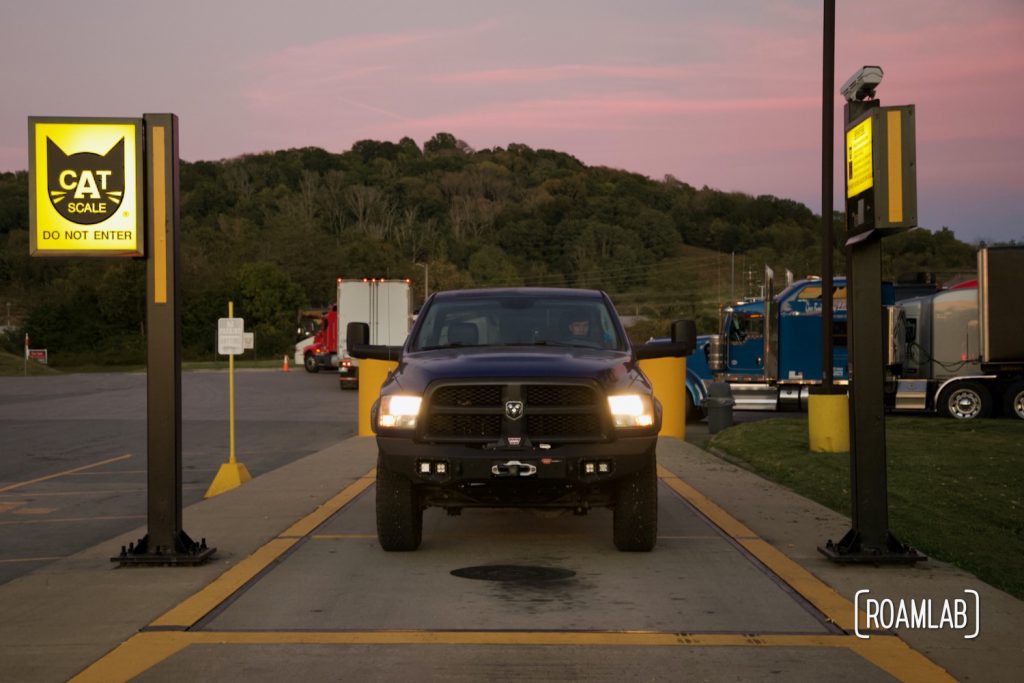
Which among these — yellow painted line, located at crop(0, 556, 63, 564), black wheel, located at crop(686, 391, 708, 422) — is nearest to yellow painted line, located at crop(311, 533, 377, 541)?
yellow painted line, located at crop(0, 556, 63, 564)

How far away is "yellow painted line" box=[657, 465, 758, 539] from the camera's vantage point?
398 inches

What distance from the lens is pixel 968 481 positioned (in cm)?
1406

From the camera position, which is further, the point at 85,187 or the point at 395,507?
the point at 395,507

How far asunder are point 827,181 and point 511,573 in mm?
13929

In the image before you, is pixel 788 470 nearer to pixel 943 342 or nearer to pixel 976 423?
pixel 976 423

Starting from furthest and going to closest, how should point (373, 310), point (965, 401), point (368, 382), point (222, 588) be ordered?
1. point (373, 310)
2. point (965, 401)
3. point (368, 382)
4. point (222, 588)

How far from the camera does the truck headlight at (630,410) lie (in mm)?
8547

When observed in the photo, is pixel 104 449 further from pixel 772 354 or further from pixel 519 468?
pixel 772 354

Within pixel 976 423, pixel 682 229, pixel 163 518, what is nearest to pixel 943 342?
pixel 976 423

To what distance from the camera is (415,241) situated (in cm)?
13962

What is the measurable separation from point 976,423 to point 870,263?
49.3 feet

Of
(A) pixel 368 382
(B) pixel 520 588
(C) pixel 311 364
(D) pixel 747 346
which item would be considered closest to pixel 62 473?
(A) pixel 368 382

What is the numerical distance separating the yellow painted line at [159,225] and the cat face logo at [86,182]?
229 millimetres

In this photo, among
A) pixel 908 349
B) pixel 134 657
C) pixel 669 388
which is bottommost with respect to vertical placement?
pixel 134 657
